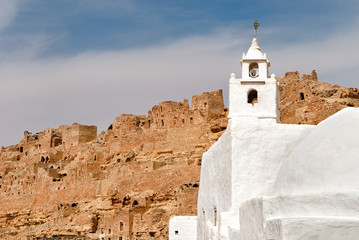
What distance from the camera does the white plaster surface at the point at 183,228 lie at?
21.0m

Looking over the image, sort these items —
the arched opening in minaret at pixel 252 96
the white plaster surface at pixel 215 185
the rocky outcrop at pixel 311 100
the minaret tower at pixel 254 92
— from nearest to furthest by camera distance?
the white plaster surface at pixel 215 185, the minaret tower at pixel 254 92, the arched opening in minaret at pixel 252 96, the rocky outcrop at pixel 311 100

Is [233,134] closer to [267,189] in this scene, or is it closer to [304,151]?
[267,189]

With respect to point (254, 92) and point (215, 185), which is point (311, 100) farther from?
point (215, 185)

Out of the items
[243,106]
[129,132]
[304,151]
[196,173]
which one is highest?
[129,132]

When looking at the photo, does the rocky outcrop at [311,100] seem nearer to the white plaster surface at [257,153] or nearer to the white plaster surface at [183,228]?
the white plaster surface at [183,228]

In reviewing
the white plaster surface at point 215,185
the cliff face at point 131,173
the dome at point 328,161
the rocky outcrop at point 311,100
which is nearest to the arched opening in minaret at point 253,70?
the white plaster surface at point 215,185

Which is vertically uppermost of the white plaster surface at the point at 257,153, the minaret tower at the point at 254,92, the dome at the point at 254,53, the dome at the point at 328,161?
the dome at the point at 254,53

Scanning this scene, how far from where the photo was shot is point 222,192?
14.6 m

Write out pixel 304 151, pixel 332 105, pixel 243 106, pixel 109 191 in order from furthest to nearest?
1. pixel 109 191
2. pixel 332 105
3. pixel 243 106
4. pixel 304 151

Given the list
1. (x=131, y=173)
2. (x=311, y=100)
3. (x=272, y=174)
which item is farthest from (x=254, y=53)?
(x=131, y=173)

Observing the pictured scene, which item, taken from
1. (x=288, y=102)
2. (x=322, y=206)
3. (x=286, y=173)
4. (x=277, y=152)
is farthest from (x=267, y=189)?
(x=288, y=102)

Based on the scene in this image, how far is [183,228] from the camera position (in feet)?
69.8

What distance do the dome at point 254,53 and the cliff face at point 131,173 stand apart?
1279 centimetres

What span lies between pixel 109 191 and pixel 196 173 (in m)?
7.88
